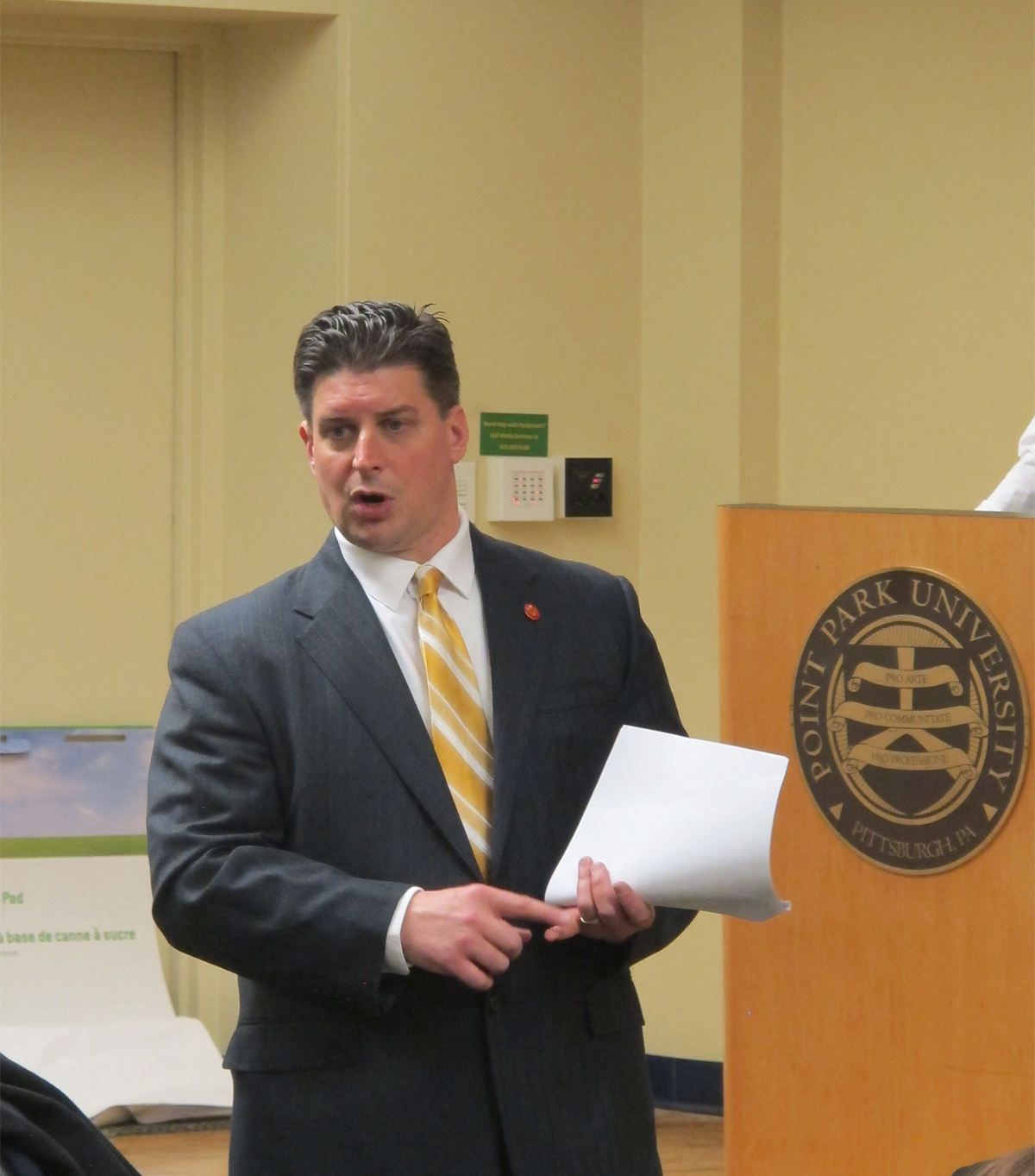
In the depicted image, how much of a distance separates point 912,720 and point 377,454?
637 millimetres

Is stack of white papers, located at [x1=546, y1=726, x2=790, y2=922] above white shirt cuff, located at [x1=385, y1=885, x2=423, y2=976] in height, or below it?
above

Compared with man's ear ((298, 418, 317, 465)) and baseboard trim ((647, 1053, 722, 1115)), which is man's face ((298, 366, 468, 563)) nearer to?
man's ear ((298, 418, 317, 465))

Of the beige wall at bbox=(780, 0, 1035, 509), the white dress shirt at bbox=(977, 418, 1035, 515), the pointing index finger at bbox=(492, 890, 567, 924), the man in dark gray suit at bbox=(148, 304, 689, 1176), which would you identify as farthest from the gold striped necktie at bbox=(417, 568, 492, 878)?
the beige wall at bbox=(780, 0, 1035, 509)

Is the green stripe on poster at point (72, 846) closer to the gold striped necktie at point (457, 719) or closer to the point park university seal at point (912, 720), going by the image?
the gold striped necktie at point (457, 719)

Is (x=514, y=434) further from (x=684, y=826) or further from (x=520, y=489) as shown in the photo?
(x=684, y=826)

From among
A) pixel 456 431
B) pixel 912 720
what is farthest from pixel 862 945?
pixel 456 431

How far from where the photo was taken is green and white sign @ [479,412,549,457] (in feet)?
11.9

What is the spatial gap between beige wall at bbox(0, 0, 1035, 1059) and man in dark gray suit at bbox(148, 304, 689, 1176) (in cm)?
188

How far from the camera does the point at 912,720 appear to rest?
63.9 inches

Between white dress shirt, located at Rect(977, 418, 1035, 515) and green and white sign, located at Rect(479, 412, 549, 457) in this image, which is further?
green and white sign, located at Rect(479, 412, 549, 457)

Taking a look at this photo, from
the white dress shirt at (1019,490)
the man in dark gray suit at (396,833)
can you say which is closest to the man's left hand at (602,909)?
the man in dark gray suit at (396,833)

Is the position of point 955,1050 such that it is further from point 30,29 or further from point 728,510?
point 30,29

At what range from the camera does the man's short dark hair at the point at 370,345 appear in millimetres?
1703

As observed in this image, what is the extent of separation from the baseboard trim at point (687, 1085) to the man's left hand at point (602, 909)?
234 centimetres
